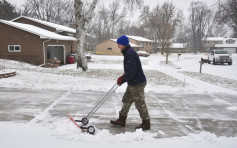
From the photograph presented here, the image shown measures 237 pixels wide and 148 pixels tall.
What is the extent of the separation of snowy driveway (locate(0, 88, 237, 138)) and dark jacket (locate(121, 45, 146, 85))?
3.77ft

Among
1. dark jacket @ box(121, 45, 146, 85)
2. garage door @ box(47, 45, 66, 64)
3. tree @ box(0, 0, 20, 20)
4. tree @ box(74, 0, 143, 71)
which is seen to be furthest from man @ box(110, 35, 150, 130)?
tree @ box(0, 0, 20, 20)

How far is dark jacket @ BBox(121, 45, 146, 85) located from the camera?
4082mm

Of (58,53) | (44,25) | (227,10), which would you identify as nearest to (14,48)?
(58,53)

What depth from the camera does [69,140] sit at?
3.71 metres

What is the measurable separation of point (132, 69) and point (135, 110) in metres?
2.18

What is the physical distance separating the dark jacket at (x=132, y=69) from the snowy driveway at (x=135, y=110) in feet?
3.77

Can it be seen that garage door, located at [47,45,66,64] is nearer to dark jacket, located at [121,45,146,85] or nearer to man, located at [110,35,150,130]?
man, located at [110,35,150,130]

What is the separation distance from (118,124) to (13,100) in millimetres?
3949

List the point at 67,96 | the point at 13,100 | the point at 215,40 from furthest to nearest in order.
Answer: the point at 215,40 < the point at 67,96 < the point at 13,100

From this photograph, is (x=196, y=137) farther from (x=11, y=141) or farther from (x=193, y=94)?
(x=193, y=94)

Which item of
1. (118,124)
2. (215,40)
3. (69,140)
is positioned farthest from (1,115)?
(215,40)

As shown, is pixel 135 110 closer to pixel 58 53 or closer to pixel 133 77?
pixel 133 77

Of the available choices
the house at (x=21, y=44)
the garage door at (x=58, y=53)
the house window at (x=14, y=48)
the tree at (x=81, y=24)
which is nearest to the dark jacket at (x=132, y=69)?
the tree at (x=81, y=24)

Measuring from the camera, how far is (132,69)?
407 cm
